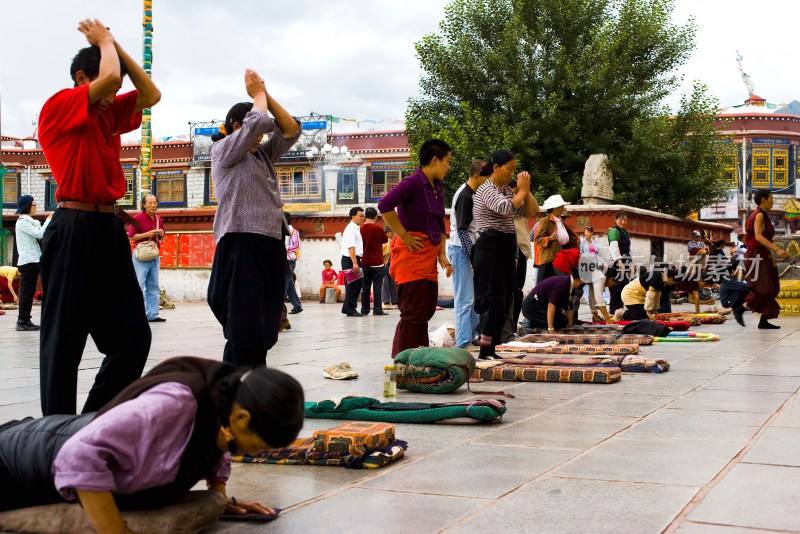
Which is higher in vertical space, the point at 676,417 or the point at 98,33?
the point at 98,33

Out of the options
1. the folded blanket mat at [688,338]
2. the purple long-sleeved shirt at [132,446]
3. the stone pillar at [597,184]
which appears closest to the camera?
the purple long-sleeved shirt at [132,446]

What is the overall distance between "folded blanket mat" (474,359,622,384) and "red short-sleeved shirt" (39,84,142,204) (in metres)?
3.47

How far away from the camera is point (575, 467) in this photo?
363 centimetres

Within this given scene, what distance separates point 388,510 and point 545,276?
339 inches

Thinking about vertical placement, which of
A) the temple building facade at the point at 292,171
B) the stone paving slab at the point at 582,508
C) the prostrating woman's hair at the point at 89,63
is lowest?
the stone paving slab at the point at 582,508

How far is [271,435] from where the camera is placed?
8.13ft

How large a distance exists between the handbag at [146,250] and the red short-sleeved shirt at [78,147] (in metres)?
8.30

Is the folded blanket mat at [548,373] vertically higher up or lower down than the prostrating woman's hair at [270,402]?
lower down

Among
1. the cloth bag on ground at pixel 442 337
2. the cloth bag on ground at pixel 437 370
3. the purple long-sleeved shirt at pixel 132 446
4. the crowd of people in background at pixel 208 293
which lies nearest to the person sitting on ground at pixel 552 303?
the crowd of people in background at pixel 208 293

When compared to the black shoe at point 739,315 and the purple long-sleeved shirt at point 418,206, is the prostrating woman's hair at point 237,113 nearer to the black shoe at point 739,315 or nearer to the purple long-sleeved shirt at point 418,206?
the purple long-sleeved shirt at point 418,206

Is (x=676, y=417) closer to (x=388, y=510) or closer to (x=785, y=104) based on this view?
(x=388, y=510)

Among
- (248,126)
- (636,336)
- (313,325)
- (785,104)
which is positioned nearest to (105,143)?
(248,126)

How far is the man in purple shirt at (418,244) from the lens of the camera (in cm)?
640

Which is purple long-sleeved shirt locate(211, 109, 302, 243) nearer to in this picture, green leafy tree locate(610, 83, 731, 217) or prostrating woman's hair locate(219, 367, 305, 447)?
prostrating woman's hair locate(219, 367, 305, 447)
